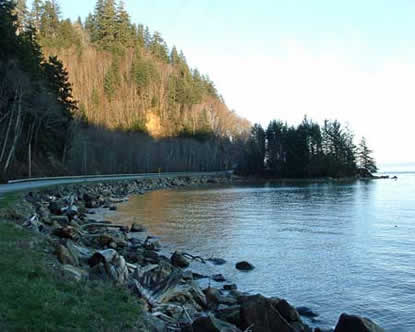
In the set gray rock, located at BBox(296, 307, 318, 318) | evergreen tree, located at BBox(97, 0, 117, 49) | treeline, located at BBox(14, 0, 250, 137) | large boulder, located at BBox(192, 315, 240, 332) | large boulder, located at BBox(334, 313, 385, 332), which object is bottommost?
gray rock, located at BBox(296, 307, 318, 318)

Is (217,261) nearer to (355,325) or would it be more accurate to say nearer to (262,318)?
(262,318)

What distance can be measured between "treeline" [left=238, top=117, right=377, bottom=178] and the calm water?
6502 cm

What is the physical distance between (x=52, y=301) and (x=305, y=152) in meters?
91.7

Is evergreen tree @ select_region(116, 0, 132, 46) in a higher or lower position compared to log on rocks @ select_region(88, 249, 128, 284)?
higher

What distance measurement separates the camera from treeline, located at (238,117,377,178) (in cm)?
9300

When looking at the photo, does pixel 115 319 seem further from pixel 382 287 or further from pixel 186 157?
pixel 186 157

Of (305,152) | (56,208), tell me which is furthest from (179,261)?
(305,152)

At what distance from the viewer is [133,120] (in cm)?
10038

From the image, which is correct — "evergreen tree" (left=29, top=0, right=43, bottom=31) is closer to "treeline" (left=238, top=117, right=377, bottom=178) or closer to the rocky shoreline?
"treeline" (left=238, top=117, right=377, bottom=178)

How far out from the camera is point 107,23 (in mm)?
125125

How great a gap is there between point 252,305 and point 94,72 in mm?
112669

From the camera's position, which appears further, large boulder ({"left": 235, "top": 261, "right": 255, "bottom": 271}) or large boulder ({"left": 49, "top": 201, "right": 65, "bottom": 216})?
large boulder ({"left": 49, "top": 201, "right": 65, "bottom": 216})

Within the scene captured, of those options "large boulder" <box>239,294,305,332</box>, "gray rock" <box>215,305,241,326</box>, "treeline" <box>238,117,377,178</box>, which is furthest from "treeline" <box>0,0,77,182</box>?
"treeline" <box>238,117,377,178</box>

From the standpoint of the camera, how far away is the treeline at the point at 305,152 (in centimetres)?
9300
